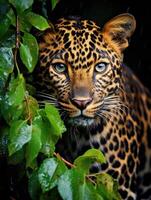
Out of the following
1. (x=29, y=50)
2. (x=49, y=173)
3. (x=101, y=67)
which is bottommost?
(x=49, y=173)

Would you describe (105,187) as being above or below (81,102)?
below

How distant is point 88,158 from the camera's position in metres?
5.22

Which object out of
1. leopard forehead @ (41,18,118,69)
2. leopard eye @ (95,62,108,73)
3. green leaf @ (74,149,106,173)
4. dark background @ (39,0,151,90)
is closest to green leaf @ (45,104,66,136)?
green leaf @ (74,149,106,173)

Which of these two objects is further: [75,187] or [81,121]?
[81,121]

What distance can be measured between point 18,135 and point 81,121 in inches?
37.8

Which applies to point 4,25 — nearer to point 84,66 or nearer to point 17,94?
point 17,94

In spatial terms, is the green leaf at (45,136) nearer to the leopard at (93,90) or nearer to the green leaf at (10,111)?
the green leaf at (10,111)

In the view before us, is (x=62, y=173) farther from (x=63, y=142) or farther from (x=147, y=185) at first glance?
(x=147, y=185)

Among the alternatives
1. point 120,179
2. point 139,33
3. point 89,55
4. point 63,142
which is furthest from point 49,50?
point 139,33

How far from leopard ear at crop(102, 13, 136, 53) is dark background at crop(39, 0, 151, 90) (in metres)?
2.09

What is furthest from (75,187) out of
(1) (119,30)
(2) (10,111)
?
(1) (119,30)

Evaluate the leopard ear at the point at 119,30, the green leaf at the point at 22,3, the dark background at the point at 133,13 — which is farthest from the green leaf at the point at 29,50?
the dark background at the point at 133,13

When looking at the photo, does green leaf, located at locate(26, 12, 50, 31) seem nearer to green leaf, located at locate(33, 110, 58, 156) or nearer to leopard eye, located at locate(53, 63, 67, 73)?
green leaf, located at locate(33, 110, 58, 156)

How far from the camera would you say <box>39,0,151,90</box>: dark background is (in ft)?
28.2
